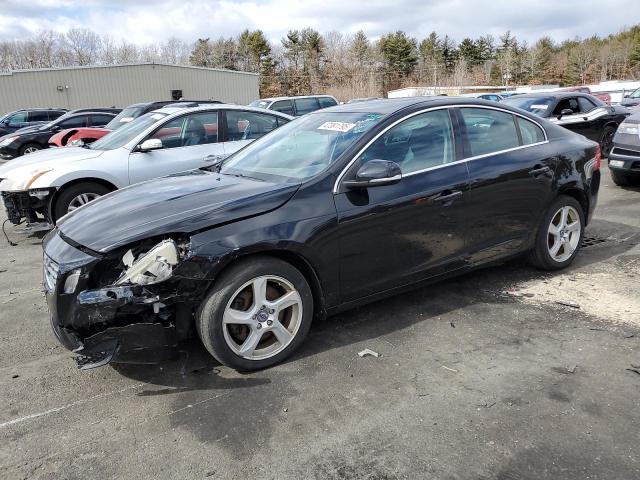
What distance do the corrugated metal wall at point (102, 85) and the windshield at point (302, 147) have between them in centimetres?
3685

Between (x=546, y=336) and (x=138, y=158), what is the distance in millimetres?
5362

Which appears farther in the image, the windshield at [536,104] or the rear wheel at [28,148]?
the rear wheel at [28,148]

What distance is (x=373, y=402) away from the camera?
297 centimetres

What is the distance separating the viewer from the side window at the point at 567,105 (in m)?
11.1

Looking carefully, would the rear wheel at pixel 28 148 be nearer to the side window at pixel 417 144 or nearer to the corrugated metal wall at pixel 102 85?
the side window at pixel 417 144

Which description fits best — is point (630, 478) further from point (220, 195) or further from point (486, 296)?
point (220, 195)

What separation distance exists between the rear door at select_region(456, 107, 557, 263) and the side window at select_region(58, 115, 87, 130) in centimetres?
1609

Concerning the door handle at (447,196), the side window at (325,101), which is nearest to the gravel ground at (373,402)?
the door handle at (447,196)

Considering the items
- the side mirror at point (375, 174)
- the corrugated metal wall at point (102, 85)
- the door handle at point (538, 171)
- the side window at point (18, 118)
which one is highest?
the corrugated metal wall at point (102, 85)

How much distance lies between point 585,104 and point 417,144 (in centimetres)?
957

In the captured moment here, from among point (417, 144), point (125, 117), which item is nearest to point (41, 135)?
point (125, 117)

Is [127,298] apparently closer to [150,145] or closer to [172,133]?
[150,145]

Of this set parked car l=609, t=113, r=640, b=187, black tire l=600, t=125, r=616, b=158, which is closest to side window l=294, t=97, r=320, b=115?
black tire l=600, t=125, r=616, b=158

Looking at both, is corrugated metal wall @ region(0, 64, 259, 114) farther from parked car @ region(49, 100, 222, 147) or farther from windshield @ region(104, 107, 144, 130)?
windshield @ region(104, 107, 144, 130)
